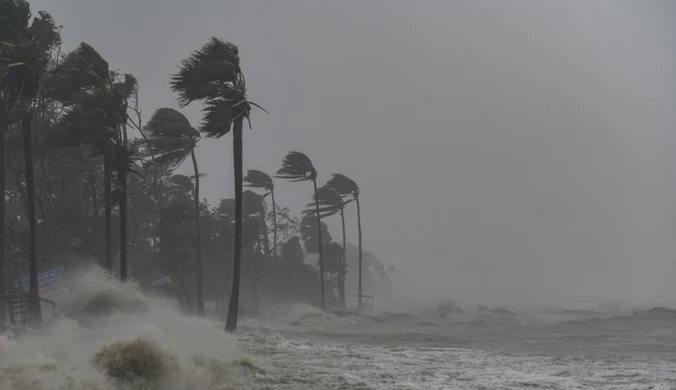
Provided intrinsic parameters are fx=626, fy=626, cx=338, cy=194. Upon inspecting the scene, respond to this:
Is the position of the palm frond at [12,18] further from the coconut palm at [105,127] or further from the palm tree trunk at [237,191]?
the palm tree trunk at [237,191]

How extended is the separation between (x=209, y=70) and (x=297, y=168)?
27732 millimetres

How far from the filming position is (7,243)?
95.7 ft

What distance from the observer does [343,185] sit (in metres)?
56.8

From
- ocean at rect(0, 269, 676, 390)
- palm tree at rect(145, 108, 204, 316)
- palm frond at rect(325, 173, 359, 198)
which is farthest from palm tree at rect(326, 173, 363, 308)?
ocean at rect(0, 269, 676, 390)

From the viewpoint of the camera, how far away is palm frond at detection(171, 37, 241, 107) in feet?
63.2

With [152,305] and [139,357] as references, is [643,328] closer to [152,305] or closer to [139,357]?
[152,305]

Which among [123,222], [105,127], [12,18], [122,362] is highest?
[12,18]

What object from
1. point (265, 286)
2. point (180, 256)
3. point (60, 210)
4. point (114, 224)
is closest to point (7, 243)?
point (60, 210)

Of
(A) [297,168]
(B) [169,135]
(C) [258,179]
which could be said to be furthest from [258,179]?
(B) [169,135]

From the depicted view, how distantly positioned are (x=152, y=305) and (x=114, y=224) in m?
20.8

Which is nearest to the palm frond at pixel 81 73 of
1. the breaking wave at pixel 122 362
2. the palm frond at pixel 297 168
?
the breaking wave at pixel 122 362

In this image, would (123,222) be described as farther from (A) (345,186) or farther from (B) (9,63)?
(A) (345,186)

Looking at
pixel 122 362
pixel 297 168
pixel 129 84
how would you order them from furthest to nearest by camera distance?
pixel 297 168 → pixel 129 84 → pixel 122 362

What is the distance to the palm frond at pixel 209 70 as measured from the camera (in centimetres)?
1925
